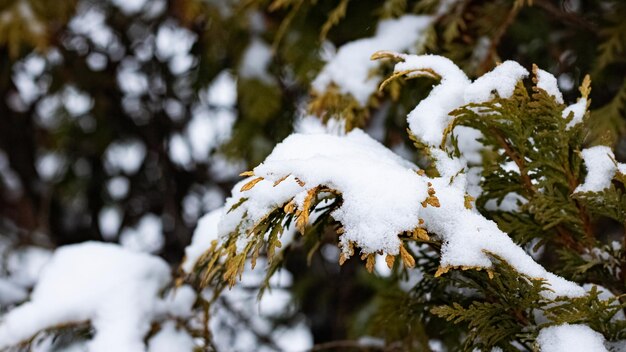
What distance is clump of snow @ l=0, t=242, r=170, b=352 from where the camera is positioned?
1466 millimetres

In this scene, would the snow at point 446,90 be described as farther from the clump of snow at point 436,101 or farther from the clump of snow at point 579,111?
the clump of snow at point 579,111

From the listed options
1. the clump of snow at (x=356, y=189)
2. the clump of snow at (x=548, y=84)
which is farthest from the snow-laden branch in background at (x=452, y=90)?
the clump of snow at (x=356, y=189)

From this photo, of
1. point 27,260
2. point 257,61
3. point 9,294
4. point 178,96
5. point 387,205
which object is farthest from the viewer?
point 27,260

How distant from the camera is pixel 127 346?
→ 143 cm

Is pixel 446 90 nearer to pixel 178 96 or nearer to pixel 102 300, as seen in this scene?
pixel 102 300

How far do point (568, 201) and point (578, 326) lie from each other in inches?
9.6

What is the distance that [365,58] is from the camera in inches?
65.6

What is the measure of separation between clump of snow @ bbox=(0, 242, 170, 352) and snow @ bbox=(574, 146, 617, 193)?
1.06m

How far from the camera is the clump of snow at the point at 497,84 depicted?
3.54 feet

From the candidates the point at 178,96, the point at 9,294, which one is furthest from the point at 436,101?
the point at 178,96

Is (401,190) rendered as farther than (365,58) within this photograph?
No

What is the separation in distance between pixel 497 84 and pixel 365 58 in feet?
2.08

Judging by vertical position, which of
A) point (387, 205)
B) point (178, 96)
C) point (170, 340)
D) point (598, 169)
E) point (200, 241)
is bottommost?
point (178, 96)

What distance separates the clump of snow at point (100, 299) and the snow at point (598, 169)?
1059 millimetres
